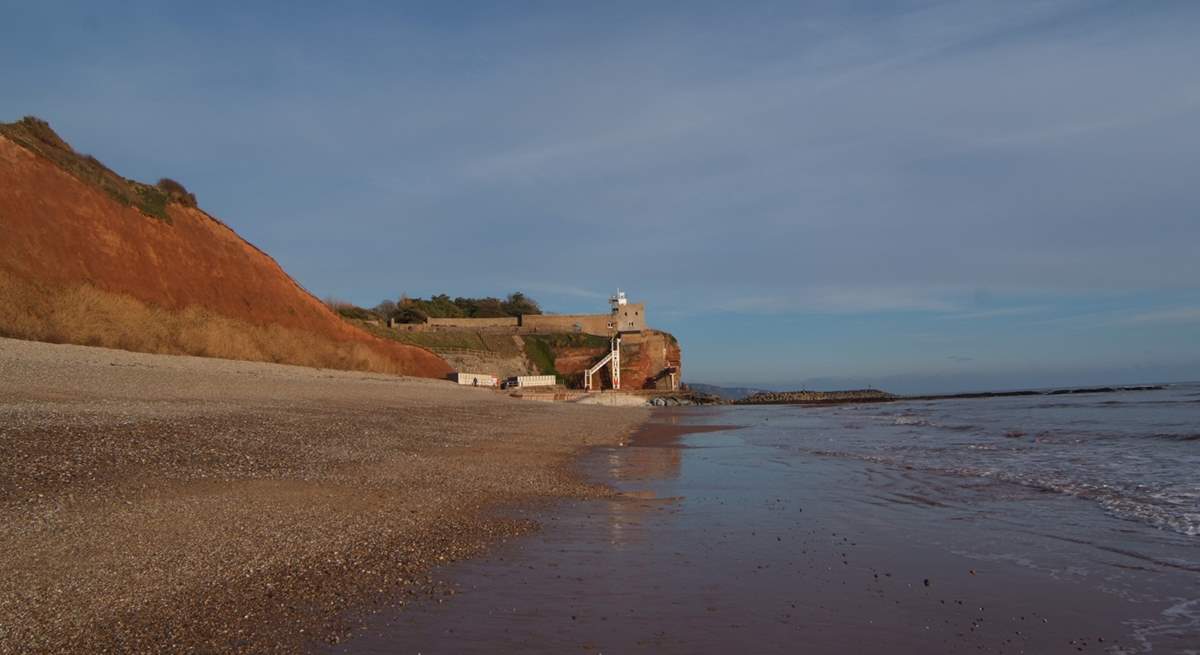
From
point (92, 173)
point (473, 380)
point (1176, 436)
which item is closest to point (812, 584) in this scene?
point (1176, 436)

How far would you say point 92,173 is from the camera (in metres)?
29.2

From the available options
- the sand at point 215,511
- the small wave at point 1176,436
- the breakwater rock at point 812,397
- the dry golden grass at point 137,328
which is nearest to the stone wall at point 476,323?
the breakwater rock at point 812,397

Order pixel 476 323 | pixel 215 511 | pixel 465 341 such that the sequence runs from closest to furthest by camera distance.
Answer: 1. pixel 215 511
2. pixel 465 341
3. pixel 476 323

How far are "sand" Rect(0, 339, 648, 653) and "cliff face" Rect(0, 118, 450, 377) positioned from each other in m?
7.60

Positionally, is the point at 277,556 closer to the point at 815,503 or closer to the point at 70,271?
the point at 815,503

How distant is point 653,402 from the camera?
6256 centimetres

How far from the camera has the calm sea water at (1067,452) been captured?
9.75 metres

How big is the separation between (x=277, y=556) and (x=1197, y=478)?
42.7ft

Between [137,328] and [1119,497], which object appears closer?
[1119,497]

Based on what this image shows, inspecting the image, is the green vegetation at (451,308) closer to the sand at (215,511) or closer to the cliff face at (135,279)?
the cliff face at (135,279)

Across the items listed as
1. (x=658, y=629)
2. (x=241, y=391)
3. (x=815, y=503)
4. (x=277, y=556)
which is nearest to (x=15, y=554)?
(x=277, y=556)

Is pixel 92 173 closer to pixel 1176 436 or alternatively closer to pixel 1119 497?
pixel 1119 497

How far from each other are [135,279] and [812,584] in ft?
94.3

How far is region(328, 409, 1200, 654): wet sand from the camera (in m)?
4.30
